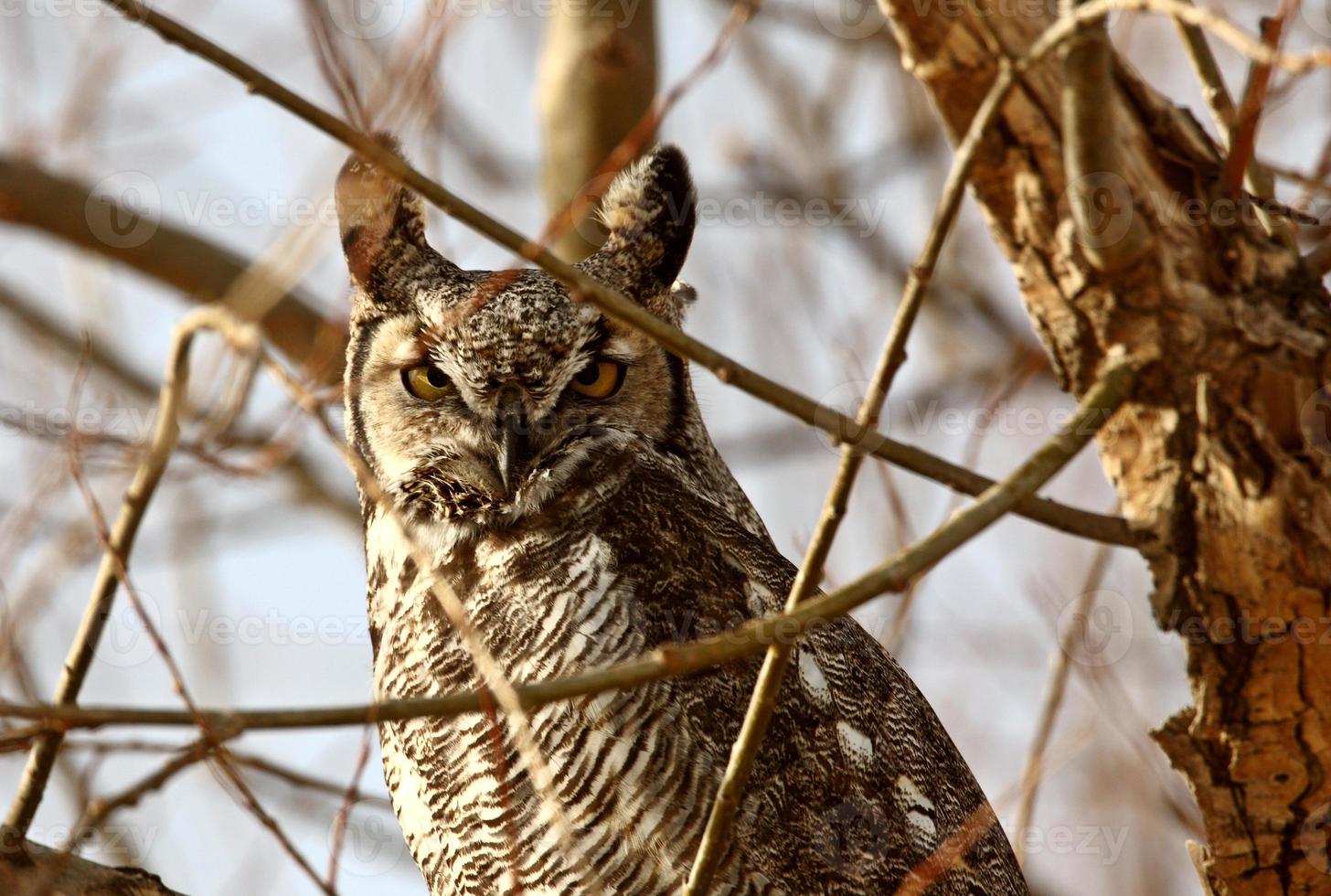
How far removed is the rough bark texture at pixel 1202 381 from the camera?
2049 millimetres

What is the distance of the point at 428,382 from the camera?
10.9 feet

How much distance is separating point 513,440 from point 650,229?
2.49 feet

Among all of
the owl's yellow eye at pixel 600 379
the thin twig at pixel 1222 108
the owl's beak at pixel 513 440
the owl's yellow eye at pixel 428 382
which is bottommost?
the thin twig at pixel 1222 108

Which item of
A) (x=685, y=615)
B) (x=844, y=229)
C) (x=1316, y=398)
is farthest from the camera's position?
(x=844, y=229)

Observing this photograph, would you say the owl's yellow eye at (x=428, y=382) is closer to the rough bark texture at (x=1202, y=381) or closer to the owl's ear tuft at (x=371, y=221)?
the owl's ear tuft at (x=371, y=221)

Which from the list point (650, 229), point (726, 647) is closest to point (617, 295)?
point (726, 647)

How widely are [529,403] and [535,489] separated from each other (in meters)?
0.20

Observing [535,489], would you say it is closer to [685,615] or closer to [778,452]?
[685,615]

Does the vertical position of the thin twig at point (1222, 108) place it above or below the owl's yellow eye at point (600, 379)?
below

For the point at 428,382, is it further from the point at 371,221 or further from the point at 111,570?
the point at 111,570

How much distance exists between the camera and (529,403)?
3.21 m

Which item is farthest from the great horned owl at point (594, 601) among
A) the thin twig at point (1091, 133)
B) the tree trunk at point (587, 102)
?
the thin twig at point (1091, 133)

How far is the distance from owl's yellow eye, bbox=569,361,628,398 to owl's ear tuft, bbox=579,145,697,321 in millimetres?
223

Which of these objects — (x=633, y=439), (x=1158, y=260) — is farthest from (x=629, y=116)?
(x=1158, y=260)
